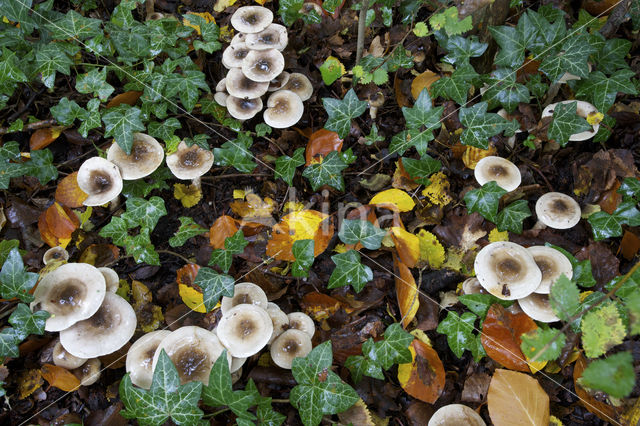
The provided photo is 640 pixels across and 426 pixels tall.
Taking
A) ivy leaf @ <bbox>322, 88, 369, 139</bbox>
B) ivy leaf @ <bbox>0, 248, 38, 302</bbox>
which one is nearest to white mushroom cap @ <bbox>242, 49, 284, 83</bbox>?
ivy leaf @ <bbox>322, 88, 369, 139</bbox>

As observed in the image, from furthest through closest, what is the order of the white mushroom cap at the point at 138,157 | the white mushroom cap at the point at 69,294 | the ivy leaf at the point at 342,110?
the ivy leaf at the point at 342,110 → the white mushroom cap at the point at 138,157 → the white mushroom cap at the point at 69,294

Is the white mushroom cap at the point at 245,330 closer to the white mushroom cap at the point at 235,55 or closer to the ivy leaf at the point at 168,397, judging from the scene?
the ivy leaf at the point at 168,397

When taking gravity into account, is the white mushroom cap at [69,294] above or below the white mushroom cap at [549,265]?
below

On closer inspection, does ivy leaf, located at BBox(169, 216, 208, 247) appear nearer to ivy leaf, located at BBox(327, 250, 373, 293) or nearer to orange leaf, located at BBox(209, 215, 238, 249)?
orange leaf, located at BBox(209, 215, 238, 249)

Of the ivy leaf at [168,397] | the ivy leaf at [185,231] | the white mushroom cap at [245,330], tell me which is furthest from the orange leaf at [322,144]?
the ivy leaf at [168,397]

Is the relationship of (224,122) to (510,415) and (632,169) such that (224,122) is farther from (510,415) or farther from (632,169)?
(632,169)

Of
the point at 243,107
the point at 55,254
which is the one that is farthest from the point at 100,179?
the point at 243,107

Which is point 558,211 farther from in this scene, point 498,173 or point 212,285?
point 212,285
